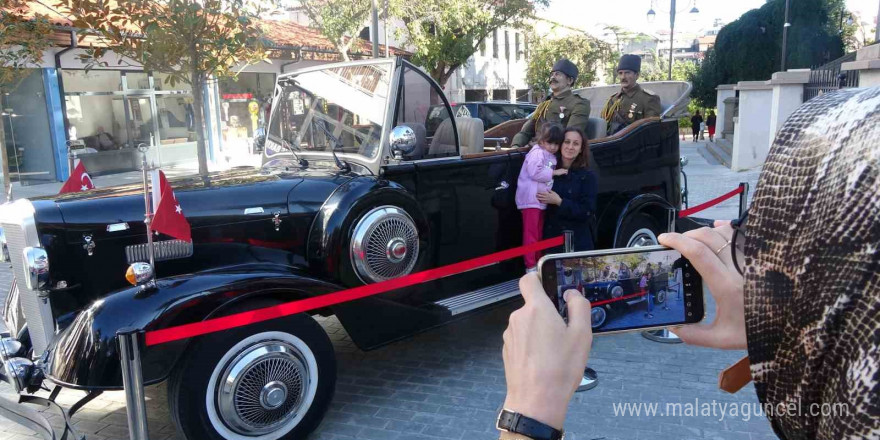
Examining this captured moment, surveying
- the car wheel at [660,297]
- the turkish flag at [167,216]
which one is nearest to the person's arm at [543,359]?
the car wheel at [660,297]

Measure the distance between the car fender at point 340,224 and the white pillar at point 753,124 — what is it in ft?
40.5

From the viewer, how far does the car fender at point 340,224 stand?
3.87m

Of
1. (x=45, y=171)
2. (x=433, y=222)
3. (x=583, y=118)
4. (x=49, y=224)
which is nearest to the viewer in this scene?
(x=49, y=224)

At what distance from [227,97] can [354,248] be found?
682 inches

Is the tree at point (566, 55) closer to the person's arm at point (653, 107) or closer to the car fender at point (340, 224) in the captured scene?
the person's arm at point (653, 107)

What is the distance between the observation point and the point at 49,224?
132 inches

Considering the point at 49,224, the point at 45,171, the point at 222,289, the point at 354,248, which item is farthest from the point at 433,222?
the point at 45,171

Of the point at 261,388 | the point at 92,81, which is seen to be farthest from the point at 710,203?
the point at 92,81

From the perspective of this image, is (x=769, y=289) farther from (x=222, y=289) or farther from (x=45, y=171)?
(x=45, y=171)

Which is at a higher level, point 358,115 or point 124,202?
point 358,115

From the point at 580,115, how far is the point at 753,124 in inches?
399

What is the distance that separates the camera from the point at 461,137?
16.8ft

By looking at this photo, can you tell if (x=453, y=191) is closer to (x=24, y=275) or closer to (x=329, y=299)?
(x=329, y=299)

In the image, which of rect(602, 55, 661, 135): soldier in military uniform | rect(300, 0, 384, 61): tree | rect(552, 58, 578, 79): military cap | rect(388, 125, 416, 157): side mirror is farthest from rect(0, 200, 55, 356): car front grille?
rect(300, 0, 384, 61): tree
